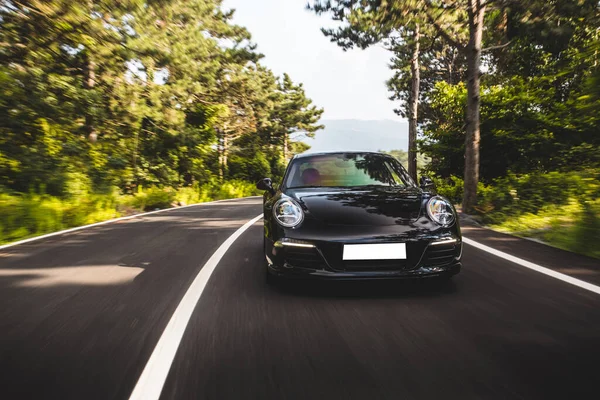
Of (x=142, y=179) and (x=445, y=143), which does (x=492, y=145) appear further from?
(x=142, y=179)

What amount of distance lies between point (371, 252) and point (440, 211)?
0.86 meters

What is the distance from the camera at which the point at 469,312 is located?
349 cm

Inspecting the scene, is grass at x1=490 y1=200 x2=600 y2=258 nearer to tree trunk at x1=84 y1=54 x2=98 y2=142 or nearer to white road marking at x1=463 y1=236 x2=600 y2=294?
white road marking at x1=463 y1=236 x2=600 y2=294

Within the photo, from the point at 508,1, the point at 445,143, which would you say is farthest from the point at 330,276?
the point at 445,143

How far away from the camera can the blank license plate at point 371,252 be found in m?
3.71

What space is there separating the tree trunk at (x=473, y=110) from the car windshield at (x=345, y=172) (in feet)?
20.2

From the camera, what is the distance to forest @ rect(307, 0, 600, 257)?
8.65m

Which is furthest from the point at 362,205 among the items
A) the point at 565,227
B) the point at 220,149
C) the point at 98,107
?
the point at 220,149

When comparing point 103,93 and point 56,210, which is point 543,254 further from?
point 103,93

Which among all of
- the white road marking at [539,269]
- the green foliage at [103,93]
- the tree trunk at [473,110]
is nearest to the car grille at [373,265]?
the white road marking at [539,269]

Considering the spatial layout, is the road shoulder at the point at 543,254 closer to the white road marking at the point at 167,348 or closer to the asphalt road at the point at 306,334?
the asphalt road at the point at 306,334

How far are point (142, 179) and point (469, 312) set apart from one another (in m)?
20.2

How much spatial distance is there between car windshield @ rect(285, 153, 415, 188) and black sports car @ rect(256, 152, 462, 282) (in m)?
0.57

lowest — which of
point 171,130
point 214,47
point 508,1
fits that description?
point 171,130
